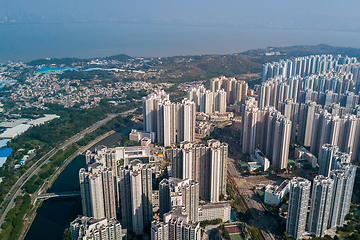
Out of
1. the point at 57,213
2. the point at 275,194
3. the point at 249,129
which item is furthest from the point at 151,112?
the point at 275,194

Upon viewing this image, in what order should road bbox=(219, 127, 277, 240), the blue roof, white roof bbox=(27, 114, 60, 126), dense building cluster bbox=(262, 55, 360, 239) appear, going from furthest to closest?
white roof bbox=(27, 114, 60, 126) → the blue roof → road bbox=(219, 127, 277, 240) → dense building cluster bbox=(262, 55, 360, 239)

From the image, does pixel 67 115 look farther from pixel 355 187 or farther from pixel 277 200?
pixel 355 187

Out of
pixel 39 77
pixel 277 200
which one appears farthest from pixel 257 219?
pixel 39 77

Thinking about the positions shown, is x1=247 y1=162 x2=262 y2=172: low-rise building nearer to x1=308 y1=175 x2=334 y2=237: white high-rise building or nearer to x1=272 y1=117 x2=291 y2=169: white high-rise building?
x1=272 y1=117 x2=291 y2=169: white high-rise building

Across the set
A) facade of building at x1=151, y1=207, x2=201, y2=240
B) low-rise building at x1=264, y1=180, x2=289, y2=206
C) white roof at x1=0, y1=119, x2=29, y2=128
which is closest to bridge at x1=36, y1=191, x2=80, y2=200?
facade of building at x1=151, y1=207, x2=201, y2=240

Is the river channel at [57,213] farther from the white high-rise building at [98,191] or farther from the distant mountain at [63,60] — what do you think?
the distant mountain at [63,60]

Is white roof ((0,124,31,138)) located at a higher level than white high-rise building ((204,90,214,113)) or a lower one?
lower
